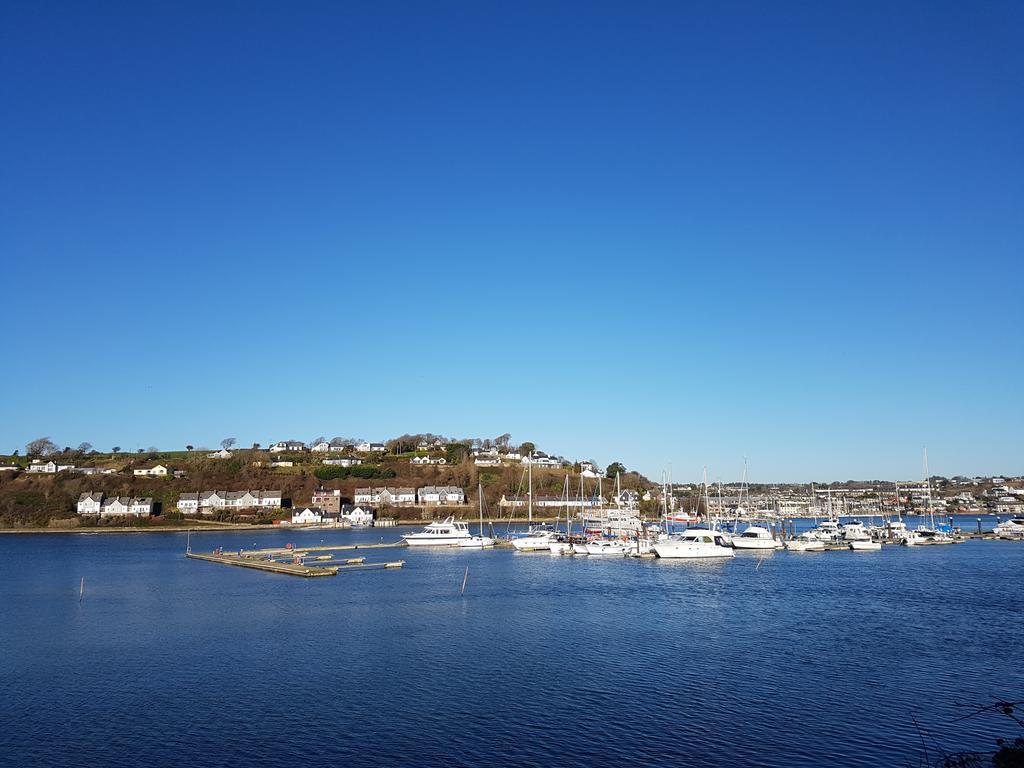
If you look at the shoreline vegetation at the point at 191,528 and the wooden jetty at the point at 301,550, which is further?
the shoreline vegetation at the point at 191,528

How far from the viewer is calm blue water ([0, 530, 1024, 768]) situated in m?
21.2

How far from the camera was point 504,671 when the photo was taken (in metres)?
Answer: 29.0

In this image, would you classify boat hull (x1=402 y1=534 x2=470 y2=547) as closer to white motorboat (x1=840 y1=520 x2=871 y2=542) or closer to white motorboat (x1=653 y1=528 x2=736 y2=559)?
white motorboat (x1=653 y1=528 x2=736 y2=559)

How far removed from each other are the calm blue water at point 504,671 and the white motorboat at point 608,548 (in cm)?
2293

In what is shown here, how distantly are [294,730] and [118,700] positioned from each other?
7802 millimetres

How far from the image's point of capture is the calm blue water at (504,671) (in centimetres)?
2116

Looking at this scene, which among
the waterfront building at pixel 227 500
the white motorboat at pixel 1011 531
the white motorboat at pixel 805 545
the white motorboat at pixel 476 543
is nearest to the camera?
the white motorboat at pixel 805 545

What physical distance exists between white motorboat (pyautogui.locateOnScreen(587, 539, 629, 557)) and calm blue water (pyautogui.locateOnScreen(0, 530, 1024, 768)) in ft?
75.2

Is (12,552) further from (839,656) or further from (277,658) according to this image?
(839,656)

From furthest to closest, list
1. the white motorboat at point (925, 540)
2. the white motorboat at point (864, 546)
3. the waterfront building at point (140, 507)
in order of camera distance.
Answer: the waterfront building at point (140, 507), the white motorboat at point (925, 540), the white motorboat at point (864, 546)

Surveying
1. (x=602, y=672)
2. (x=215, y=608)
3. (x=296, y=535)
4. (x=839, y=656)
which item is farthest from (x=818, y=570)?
(x=296, y=535)

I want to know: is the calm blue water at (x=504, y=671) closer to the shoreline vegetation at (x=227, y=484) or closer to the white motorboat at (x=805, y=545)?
the white motorboat at (x=805, y=545)

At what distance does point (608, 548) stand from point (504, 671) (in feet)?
173

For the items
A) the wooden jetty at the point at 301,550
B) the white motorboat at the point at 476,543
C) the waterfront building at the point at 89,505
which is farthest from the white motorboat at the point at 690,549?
the waterfront building at the point at 89,505
